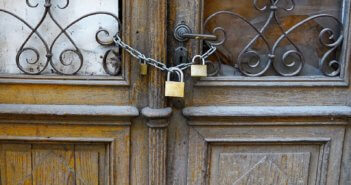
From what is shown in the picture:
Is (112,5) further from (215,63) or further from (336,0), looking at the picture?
(336,0)

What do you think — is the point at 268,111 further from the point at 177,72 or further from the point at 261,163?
the point at 177,72

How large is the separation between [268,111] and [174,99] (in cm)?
25

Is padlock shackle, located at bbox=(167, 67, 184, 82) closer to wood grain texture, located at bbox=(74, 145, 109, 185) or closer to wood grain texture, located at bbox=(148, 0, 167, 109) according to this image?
wood grain texture, located at bbox=(148, 0, 167, 109)

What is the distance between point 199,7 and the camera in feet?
3.38

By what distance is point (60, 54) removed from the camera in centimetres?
104

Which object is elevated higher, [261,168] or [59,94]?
[59,94]

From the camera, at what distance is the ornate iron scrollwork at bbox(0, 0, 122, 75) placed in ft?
3.36

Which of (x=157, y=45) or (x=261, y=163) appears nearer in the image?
(x=157, y=45)

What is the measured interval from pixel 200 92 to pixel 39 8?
46 centimetres

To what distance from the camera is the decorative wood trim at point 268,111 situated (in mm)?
1059

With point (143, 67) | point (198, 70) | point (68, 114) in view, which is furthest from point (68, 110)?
point (198, 70)

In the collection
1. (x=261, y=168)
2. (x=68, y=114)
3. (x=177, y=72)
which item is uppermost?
(x=177, y=72)

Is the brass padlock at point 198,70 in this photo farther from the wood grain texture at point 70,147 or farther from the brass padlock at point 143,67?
the wood grain texture at point 70,147

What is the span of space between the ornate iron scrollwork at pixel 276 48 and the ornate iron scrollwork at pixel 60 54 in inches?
10.2
